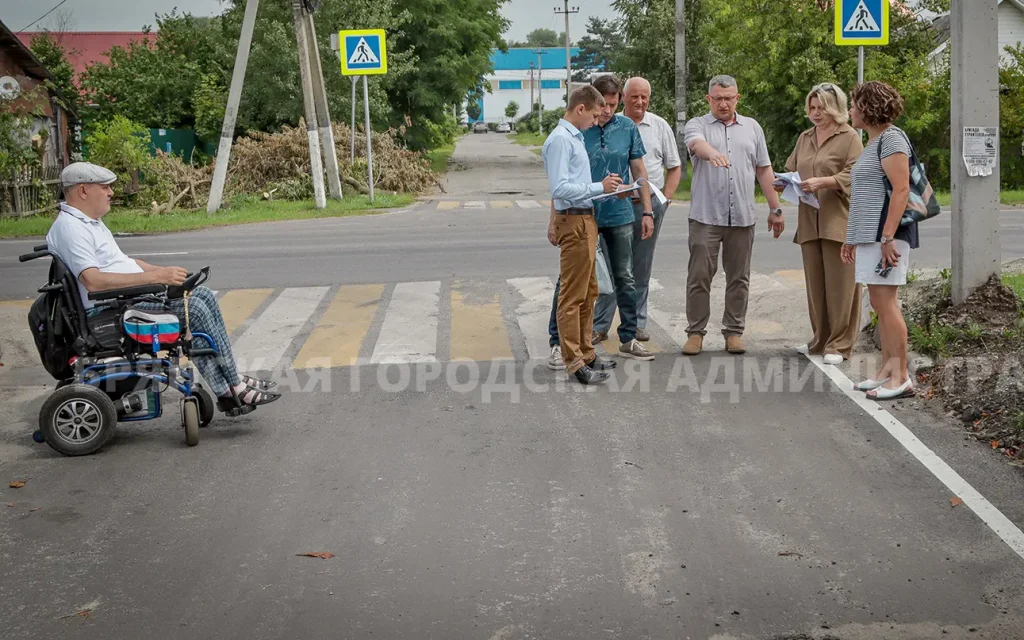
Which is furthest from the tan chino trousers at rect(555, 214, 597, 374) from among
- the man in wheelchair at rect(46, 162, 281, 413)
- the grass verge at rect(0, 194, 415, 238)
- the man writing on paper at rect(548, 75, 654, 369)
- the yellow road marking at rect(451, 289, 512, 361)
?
the grass verge at rect(0, 194, 415, 238)

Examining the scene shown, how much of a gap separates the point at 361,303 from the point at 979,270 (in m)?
5.76

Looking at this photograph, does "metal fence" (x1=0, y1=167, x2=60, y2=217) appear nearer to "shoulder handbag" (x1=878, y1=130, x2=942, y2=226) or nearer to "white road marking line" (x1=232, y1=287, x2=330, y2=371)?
"white road marking line" (x1=232, y1=287, x2=330, y2=371)

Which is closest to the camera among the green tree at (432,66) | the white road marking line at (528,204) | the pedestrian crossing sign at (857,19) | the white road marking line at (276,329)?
the white road marking line at (276,329)

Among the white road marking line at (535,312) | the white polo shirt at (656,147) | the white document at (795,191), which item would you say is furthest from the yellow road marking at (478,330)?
the white document at (795,191)

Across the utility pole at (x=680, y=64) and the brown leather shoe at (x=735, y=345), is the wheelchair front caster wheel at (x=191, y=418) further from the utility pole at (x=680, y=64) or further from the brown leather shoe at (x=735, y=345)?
the utility pole at (x=680, y=64)

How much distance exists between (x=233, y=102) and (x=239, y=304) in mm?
13529

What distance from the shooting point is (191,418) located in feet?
22.3

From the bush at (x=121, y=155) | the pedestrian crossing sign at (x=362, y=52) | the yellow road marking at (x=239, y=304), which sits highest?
the pedestrian crossing sign at (x=362, y=52)

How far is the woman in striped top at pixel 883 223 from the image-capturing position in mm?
7367

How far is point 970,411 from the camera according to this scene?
6.88m

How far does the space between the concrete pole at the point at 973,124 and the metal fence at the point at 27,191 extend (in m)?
22.1

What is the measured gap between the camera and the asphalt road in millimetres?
4430

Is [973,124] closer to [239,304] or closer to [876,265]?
[876,265]

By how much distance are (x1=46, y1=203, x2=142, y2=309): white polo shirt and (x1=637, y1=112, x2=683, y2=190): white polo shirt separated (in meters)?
4.16
